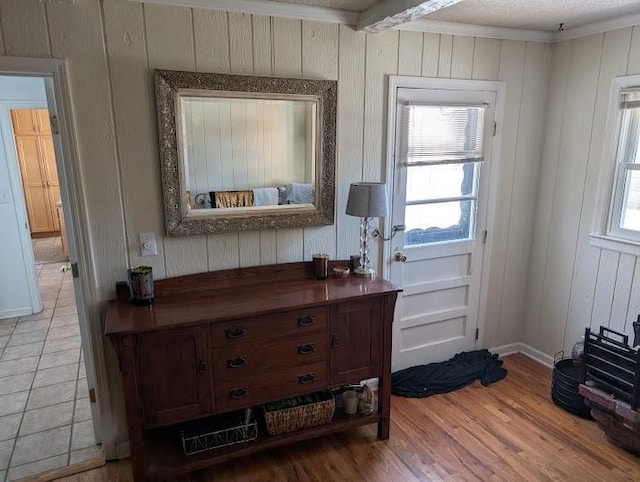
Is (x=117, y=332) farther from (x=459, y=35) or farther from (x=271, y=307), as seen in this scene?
(x=459, y=35)

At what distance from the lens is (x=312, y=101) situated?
2523mm

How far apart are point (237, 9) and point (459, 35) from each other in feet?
4.74

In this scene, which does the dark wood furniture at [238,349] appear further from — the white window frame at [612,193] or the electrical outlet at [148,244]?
the white window frame at [612,193]

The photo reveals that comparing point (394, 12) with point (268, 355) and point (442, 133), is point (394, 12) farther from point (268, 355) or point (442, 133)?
point (268, 355)

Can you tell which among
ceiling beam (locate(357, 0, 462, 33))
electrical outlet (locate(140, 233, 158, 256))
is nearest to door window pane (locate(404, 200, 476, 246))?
ceiling beam (locate(357, 0, 462, 33))

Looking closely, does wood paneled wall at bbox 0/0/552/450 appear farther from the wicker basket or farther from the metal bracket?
the wicker basket

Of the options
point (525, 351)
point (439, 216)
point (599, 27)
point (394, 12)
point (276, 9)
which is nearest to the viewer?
point (394, 12)

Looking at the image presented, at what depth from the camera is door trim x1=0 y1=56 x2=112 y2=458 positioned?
201cm

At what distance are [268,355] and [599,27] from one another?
2.84 metres

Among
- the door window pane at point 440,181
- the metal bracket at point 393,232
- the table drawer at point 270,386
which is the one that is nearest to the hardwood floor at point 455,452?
the table drawer at point 270,386

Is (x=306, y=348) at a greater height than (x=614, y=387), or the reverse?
(x=306, y=348)

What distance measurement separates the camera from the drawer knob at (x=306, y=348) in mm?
2289

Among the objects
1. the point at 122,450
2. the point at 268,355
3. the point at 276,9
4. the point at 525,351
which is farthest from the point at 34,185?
the point at 525,351

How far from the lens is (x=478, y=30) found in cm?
289
